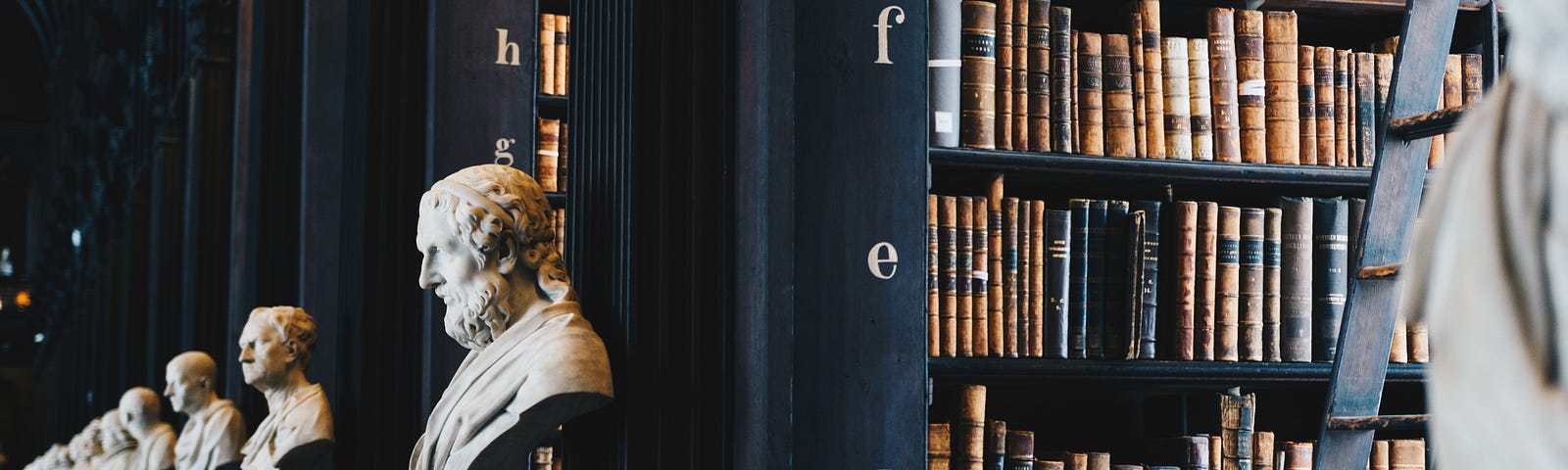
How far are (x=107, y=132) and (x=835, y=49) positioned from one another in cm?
1514

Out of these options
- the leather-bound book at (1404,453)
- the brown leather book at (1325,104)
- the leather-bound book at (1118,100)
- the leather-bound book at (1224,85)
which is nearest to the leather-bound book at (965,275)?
the leather-bound book at (1118,100)

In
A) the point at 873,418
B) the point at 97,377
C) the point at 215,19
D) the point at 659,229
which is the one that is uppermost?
the point at 215,19

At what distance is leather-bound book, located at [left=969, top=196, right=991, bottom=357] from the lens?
2.96 meters

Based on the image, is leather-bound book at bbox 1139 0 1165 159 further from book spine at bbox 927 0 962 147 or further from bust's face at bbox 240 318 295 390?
bust's face at bbox 240 318 295 390

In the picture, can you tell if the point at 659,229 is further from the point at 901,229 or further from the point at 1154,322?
Result: the point at 1154,322

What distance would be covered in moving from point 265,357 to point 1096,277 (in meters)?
2.40

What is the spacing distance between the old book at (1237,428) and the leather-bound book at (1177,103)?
0.46m

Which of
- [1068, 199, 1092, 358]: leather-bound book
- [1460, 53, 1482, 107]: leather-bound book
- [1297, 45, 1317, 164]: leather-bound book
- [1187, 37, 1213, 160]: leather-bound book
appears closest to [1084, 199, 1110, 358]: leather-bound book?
[1068, 199, 1092, 358]: leather-bound book

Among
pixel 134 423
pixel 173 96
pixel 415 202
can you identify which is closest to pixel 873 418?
pixel 415 202

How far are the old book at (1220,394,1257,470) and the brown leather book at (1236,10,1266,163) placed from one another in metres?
0.45

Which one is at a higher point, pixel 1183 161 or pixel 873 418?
pixel 1183 161

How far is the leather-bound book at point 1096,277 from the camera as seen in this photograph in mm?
3100

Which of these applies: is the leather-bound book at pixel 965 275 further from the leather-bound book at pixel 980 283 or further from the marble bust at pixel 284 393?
the marble bust at pixel 284 393

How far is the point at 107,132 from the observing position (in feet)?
53.6
